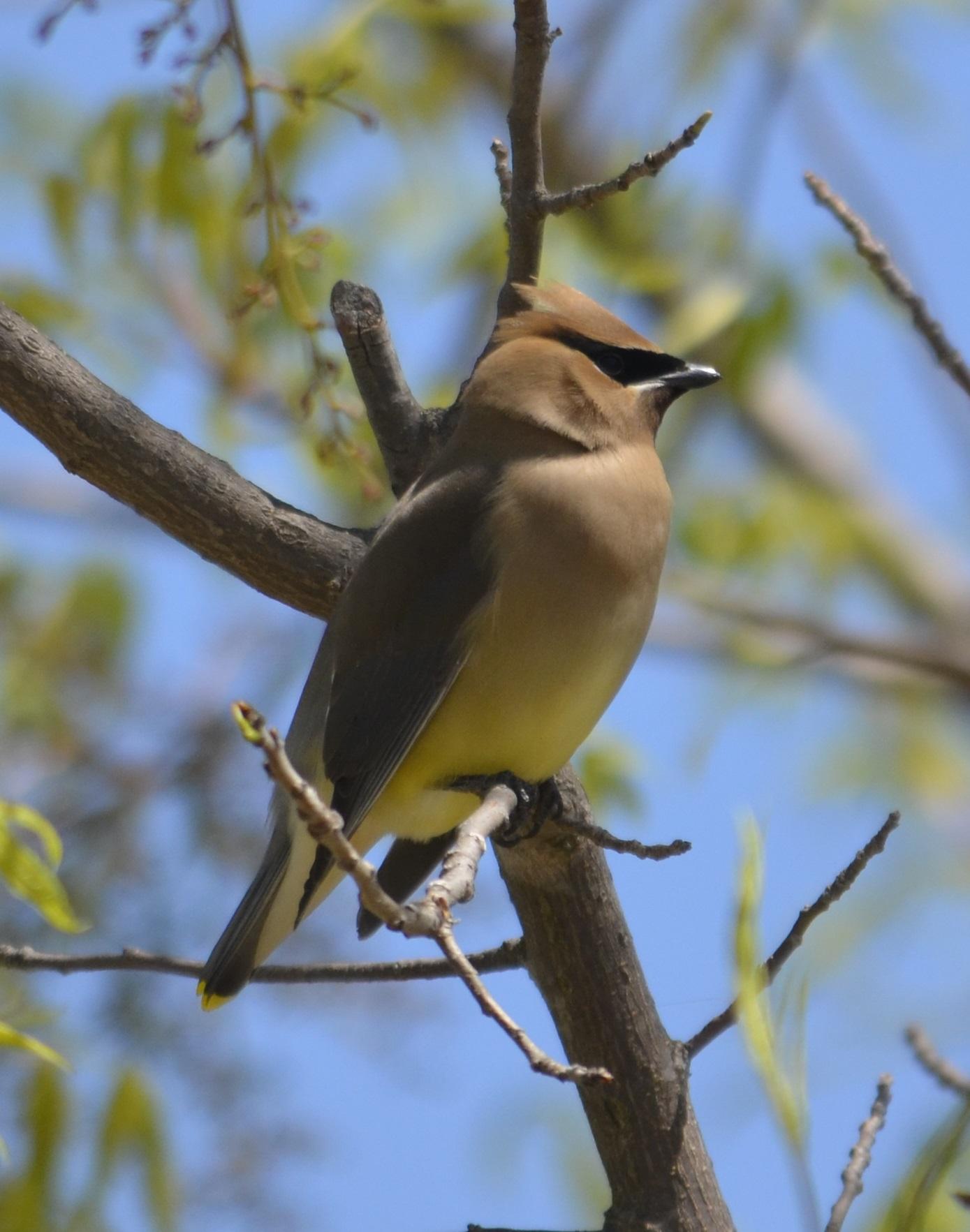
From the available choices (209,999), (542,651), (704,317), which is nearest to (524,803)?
(542,651)

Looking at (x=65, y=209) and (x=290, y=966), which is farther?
(x=65, y=209)

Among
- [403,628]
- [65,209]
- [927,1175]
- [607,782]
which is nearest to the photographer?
[927,1175]

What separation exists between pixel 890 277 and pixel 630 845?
0.94m

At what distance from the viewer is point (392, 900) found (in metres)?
2.06

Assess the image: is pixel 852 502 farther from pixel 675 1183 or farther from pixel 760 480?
pixel 675 1183

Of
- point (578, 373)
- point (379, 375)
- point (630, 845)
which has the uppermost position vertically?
point (578, 373)

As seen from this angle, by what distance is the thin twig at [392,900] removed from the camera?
1860 mm

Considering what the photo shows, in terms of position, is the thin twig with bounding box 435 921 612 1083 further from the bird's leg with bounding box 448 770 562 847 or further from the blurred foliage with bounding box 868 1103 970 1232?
the bird's leg with bounding box 448 770 562 847

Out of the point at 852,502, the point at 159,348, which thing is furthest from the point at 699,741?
the point at 852,502

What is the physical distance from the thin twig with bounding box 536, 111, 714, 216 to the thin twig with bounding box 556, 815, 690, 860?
101cm

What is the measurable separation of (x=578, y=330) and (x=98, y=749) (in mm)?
1801

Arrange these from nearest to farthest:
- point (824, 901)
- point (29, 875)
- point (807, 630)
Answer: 1. point (29, 875)
2. point (824, 901)
3. point (807, 630)

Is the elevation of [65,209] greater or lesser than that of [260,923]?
greater

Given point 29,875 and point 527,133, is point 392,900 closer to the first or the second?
point 29,875
